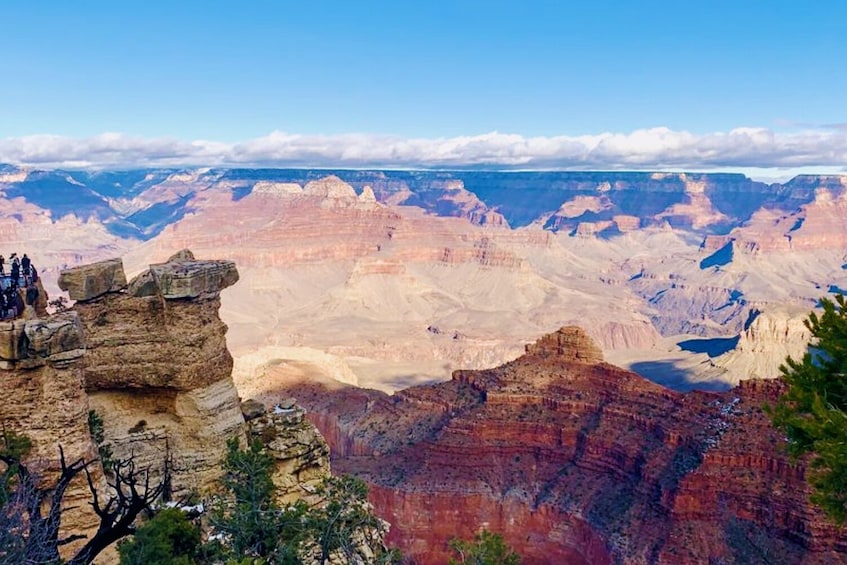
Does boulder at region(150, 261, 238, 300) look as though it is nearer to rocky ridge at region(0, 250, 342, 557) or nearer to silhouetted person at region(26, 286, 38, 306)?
rocky ridge at region(0, 250, 342, 557)

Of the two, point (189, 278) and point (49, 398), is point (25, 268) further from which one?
point (49, 398)

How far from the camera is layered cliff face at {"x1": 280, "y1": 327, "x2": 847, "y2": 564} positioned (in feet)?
135

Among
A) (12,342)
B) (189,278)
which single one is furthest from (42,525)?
(189,278)

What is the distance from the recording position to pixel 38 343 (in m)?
19.4

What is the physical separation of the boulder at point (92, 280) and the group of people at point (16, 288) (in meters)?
1.01

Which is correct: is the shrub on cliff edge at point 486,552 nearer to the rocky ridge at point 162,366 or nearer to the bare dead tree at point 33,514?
the rocky ridge at point 162,366

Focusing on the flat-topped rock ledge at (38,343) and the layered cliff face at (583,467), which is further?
the layered cliff face at (583,467)

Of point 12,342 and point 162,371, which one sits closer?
point 12,342

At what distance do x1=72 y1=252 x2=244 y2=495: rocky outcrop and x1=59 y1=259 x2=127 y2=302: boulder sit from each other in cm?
17

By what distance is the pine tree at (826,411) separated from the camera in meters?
19.0

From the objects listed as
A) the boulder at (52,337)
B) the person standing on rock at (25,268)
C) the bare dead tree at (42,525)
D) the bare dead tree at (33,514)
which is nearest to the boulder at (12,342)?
the boulder at (52,337)

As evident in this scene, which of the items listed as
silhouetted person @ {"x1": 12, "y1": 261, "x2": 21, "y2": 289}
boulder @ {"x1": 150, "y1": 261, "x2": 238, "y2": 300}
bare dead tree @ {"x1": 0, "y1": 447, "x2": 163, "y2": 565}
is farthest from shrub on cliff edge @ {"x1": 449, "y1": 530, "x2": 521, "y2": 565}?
silhouetted person @ {"x1": 12, "y1": 261, "x2": 21, "y2": 289}

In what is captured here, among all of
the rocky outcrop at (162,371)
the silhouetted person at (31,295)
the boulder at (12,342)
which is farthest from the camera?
the rocky outcrop at (162,371)

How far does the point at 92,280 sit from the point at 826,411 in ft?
82.3
